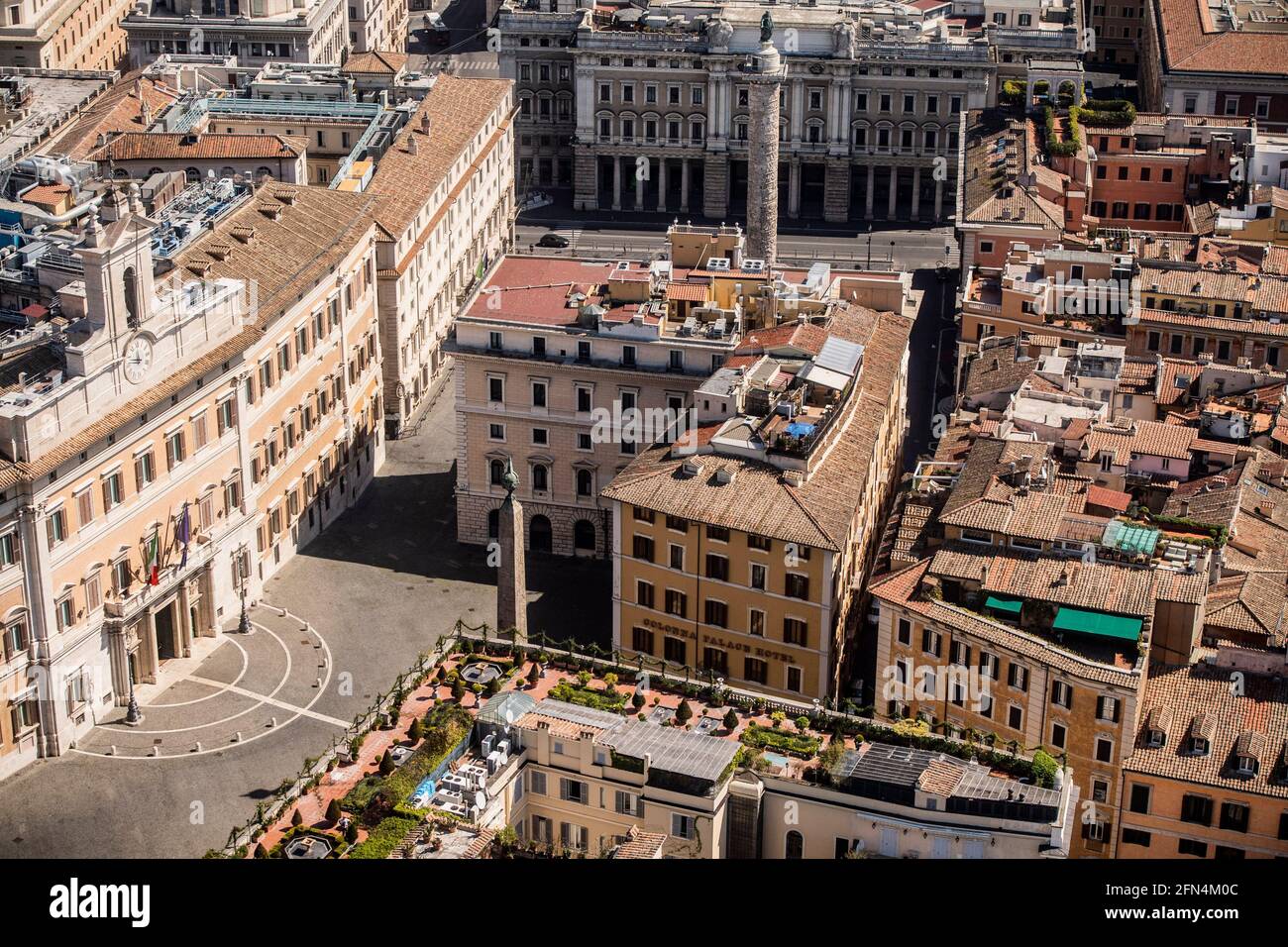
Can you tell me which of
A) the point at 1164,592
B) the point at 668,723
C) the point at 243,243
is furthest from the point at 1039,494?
the point at 243,243

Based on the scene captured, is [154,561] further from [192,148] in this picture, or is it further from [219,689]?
[192,148]

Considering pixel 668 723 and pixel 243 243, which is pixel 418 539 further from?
pixel 668 723

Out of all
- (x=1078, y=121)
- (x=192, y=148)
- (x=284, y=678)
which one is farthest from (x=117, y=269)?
(x=1078, y=121)

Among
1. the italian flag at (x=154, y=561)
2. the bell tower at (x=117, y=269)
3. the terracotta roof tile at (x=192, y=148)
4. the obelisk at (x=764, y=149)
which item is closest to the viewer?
the bell tower at (x=117, y=269)

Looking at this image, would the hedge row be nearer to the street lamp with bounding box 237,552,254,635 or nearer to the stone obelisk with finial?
the stone obelisk with finial

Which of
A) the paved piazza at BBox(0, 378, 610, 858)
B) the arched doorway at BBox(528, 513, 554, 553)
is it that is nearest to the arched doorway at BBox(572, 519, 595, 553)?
the paved piazza at BBox(0, 378, 610, 858)

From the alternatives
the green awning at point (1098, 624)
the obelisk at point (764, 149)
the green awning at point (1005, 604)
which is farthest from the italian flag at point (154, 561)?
the obelisk at point (764, 149)

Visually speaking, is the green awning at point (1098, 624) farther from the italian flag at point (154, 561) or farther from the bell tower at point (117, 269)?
the bell tower at point (117, 269)
